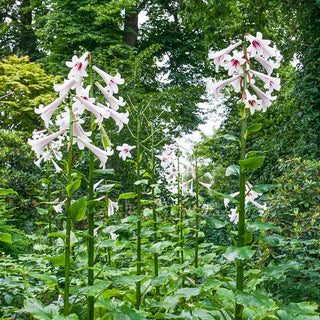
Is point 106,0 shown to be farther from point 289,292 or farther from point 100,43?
point 289,292

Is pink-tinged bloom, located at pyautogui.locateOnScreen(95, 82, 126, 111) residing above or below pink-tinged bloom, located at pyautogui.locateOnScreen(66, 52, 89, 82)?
below

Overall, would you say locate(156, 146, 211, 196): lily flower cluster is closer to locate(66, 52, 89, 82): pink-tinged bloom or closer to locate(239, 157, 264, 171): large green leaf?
locate(239, 157, 264, 171): large green leaf

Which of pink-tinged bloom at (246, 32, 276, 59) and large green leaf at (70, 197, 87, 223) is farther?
pink-tinged bloom at (246, 32, 276, 59)

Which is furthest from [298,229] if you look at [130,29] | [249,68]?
[130,29]

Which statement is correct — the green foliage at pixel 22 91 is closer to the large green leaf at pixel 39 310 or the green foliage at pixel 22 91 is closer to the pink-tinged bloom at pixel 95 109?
the pink-tinged bloom at pixel 95 109

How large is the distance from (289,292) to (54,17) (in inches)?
401

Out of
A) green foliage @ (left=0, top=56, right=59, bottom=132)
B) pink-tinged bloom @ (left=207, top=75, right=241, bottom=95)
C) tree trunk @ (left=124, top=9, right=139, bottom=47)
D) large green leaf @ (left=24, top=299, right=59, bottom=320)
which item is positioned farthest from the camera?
tree trunk @ (left=124, top=9, right=139, bottom=47)

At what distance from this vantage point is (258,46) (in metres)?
1.66

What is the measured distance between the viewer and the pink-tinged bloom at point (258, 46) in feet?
5.39

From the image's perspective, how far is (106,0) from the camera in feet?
35.1

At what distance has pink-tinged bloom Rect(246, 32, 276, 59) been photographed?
164 cm

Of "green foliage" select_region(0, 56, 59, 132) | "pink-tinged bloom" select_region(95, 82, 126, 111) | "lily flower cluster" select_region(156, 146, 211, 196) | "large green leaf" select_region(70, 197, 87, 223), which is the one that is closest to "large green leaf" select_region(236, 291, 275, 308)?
"large green leaf" select_region(70, 197, 87, 223)

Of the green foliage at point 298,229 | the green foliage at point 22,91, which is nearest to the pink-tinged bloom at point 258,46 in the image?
the green foliage at point 298,229

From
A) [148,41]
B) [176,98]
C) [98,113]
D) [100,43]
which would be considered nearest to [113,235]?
[98,113]
